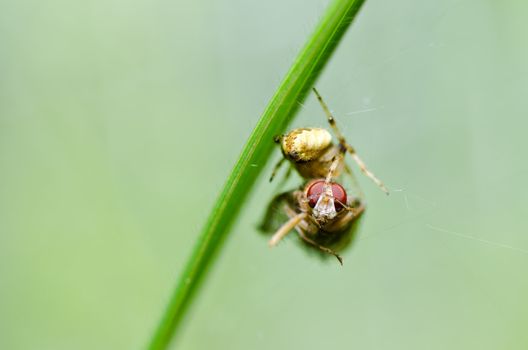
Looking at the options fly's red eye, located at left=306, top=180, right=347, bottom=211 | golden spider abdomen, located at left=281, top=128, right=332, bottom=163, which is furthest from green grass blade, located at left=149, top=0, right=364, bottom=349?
fly's red eye, located at left=306, top=180, right=347, bottom=211

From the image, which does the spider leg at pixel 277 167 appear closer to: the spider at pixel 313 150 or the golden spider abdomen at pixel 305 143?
the spider at pixel 313 150

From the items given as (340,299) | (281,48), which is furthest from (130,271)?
(281,48)

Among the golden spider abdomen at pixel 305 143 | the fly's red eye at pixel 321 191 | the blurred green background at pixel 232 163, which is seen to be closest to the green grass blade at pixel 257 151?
the golden spider abdomen at pixel 305 143

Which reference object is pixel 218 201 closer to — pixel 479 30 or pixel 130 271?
pixel 479 30

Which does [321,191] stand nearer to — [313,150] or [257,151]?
[313,150]

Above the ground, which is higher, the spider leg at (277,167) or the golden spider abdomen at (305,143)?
the golden spider abdomen at (305,143)

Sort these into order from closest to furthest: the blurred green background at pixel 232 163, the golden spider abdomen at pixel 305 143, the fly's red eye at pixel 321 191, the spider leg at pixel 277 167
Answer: the golden spider abdomen at pixel 305 143 → the fly's red eye at pixel 321 191 → the spider leg at pixel 277 167 → the blurred green background at pixel 232 163

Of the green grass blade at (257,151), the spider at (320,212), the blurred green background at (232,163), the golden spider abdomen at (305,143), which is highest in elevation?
the green grass blade at (257,151)
